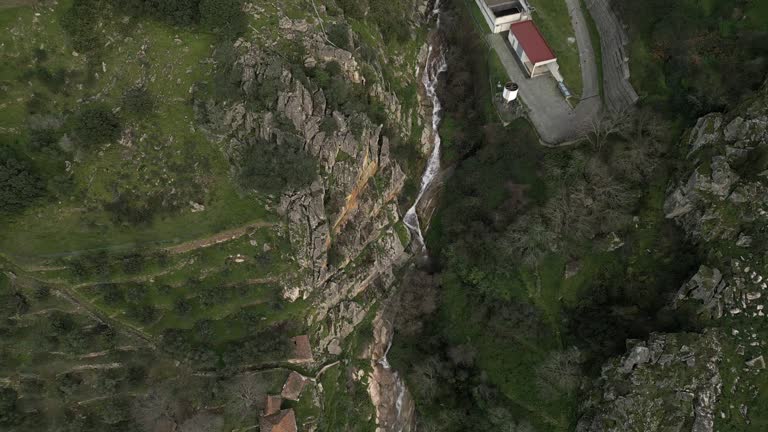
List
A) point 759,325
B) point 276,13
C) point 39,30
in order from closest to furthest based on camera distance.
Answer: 1. point 759,325
2. point 39,30
3. point 276,13

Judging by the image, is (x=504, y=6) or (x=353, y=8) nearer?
(x=353, y=8)

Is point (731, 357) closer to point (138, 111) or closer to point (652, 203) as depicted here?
point (652, 203)

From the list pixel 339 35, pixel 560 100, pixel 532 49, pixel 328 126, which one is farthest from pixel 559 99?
pixel 328 126

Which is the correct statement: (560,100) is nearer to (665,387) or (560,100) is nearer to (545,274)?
(545,274)

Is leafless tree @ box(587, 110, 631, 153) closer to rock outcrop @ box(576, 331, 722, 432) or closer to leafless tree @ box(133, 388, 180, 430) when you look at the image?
rock outcrop @ box(576, 331, 722, 432)

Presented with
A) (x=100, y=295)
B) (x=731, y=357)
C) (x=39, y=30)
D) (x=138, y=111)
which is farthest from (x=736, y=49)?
(x=39, y=30)

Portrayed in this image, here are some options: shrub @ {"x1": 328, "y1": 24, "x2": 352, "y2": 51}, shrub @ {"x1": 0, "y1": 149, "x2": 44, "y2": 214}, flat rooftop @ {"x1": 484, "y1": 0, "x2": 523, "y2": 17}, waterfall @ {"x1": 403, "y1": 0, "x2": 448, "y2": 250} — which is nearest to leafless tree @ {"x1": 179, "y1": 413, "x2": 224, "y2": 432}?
shrub @ {"x1": 0, "y1": 149, "x2": 44, "y2": 214}

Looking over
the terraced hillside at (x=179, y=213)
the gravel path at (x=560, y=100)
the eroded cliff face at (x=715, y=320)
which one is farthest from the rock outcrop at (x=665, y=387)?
the terraced hillside at (x=179, y=213)
